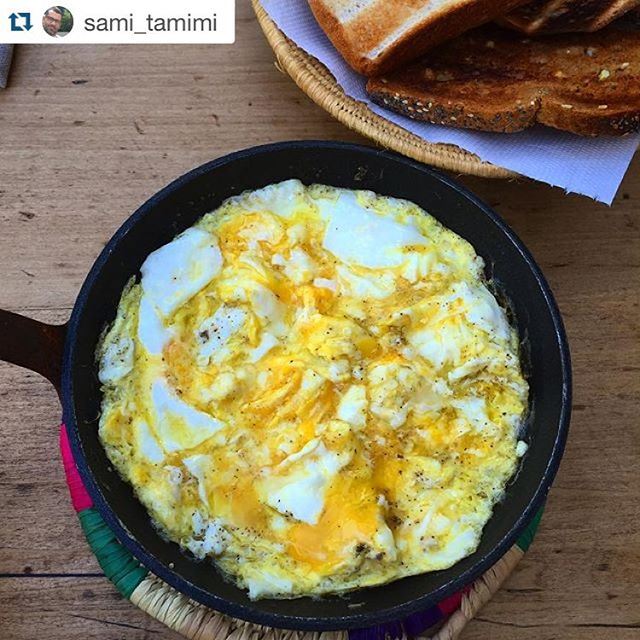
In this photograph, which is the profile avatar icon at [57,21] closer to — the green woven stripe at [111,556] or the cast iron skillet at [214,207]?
the cast iron skillet at [214,207]

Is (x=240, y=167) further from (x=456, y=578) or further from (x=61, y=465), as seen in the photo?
(x=456, y=578)

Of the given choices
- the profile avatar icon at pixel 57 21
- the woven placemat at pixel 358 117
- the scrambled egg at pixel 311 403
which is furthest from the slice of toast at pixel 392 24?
the profile avatar icon at pixel 57 21

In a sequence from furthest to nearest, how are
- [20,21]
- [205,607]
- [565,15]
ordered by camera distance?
[20,21] → [565,15] → [205,607]

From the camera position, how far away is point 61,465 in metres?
2.33

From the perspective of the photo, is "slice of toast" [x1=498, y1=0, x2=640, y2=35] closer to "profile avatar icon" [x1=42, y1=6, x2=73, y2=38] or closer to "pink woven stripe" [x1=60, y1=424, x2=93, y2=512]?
"profile avatar icon" [x1=42, y1=6, x2=73, y2=38]

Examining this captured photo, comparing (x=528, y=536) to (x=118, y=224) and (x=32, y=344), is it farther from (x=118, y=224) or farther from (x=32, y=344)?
(x=118, y=224)

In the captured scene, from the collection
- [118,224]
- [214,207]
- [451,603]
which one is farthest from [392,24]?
[451,603]

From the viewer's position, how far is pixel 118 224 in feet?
8.33

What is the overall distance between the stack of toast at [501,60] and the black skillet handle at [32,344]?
1.22m

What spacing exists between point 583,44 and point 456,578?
1771 millimetres

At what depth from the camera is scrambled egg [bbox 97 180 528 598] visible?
1.90 m

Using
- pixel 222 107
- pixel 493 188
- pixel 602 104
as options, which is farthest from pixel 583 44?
pixel 222 107

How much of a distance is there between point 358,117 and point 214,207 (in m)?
0.54

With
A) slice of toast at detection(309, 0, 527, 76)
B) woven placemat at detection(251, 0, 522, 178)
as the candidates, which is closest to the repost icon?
woven placemat at detection(251, 0, 522, 178)
